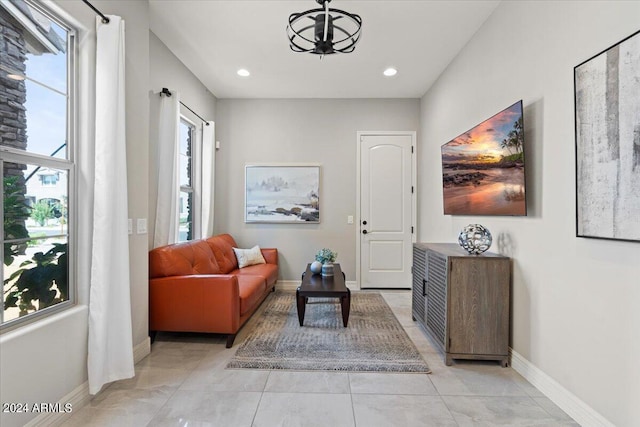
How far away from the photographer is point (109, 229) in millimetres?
2055

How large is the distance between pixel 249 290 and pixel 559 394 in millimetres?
2557

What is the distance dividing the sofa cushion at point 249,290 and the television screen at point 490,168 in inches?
89.3

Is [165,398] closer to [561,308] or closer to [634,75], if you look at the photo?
[561,308]

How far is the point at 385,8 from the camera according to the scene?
2.74m

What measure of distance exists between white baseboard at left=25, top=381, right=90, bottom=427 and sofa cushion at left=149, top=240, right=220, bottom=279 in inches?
42.3

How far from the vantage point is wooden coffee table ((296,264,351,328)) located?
3094mm

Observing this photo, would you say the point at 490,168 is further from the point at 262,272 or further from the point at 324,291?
the point at 262,272

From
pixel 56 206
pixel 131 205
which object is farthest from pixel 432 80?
pixel 56 206

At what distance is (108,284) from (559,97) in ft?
10.2

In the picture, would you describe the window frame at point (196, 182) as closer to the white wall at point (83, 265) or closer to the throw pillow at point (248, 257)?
the throw pillow at point (248, 257)

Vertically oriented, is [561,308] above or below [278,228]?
below

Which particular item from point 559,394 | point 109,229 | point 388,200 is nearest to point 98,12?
point 109,229

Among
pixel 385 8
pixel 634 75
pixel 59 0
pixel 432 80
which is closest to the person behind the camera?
pixel 634 75

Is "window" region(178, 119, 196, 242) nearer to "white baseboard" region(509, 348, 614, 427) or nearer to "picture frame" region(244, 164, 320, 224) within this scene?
"picture frame" region(244, 164, 320, 224)
